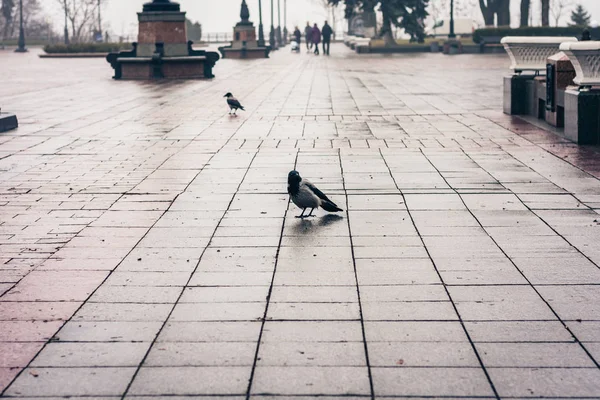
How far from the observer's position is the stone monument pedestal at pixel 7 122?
13.5 m

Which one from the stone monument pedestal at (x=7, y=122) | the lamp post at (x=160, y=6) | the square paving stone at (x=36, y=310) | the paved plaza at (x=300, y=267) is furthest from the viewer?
the lamp post at (x=160, y=6)

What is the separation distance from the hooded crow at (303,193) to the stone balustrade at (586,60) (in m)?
5.24

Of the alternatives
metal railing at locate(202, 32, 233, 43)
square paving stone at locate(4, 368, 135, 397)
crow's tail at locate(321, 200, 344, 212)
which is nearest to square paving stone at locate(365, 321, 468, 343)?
square paving stone at locate(4, 368, 135, 397)

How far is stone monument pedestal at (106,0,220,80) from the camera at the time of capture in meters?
27.3

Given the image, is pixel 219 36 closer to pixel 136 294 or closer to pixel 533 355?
pixel 136 294

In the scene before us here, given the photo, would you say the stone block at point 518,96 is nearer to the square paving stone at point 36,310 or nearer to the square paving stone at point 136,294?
the square paving stone at point 136,294

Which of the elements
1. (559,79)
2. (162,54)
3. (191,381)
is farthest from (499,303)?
(162,54)

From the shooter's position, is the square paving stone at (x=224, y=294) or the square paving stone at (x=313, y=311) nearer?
the square paving stone at (x=313, y=311)

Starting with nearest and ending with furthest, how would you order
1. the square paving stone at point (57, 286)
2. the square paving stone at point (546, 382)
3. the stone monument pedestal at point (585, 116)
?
1. the square paving stone at point (546, 382)
2. the square paving stone at point (57, 286)
3. the stone monument pedestal at point (585, 116)

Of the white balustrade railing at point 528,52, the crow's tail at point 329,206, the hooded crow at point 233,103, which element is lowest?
the crow's tail at point 329,206

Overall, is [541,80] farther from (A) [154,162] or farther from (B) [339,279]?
(B) [339,279]

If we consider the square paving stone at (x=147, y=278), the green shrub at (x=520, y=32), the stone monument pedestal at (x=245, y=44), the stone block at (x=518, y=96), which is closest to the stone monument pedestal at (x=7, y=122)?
the stone block at (x=518, y=96)

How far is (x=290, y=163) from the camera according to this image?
10062 mm

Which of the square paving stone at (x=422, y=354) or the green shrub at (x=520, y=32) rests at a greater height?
the green shrub at (x=520, y=32)
